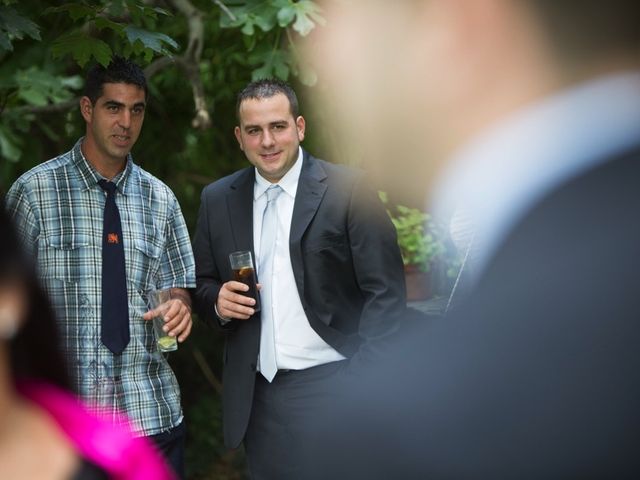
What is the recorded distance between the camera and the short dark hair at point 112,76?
354cm

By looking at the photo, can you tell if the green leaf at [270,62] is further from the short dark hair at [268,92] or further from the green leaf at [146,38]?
the green leaf at [146,38]

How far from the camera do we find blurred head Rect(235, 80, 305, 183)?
3664mm

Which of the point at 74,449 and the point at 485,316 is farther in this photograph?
the point at 74,449

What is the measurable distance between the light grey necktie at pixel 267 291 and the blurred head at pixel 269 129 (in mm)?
170

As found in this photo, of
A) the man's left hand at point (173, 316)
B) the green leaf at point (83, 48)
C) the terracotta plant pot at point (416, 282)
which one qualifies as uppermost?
the green leaf at point (83, 48)

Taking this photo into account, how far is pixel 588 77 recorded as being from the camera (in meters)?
0.95

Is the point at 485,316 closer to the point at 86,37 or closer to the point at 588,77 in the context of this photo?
the point at 588,77

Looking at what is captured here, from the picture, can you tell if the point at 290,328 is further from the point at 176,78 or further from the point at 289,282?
the point at 176,78

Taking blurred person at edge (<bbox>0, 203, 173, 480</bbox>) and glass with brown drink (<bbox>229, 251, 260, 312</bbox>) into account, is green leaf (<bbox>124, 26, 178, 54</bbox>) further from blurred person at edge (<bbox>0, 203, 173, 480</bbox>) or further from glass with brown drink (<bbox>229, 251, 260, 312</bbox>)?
blurred person at edge (<bbox>0, 203, 173, 480</bbox>)

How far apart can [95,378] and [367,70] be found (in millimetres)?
2265

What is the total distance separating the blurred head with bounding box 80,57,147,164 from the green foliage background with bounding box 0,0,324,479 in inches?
3.1

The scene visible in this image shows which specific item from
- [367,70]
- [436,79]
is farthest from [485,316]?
[367,70]

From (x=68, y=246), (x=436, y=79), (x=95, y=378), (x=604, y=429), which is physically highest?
(x=436, y=79)

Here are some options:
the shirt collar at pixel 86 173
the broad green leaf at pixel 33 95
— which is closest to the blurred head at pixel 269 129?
the shirt collar at pixel 86 173
